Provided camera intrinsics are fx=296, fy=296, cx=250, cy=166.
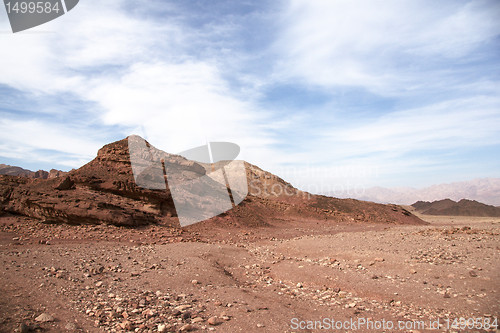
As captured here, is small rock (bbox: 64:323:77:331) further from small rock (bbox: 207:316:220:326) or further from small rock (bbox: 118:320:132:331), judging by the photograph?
small rock (bbox: 207:316:220:326)

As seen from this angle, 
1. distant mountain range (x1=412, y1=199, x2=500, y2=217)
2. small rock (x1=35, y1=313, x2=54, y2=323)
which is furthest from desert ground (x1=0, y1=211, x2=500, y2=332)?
distant mountain range (x1=412, y1=199, x2=500, y2=217)

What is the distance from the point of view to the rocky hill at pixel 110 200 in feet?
42.0

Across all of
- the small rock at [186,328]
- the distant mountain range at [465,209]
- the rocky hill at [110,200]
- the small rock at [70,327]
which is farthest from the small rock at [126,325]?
the distant mountain range at [465,209]

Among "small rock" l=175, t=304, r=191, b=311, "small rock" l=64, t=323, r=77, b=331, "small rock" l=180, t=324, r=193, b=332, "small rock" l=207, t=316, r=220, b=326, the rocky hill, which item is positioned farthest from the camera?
the rocky hill

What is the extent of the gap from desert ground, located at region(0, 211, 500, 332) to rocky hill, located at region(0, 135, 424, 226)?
59.7 inches

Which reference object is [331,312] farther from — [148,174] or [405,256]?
[148,174]

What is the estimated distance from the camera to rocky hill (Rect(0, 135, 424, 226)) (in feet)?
42.0

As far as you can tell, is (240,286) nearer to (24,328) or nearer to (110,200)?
(24,328)

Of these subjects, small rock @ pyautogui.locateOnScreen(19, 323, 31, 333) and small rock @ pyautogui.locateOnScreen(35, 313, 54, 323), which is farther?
small rock @ pyautogui.locateOnScreen(35, 313, 54, 323)

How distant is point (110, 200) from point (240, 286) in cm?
1003

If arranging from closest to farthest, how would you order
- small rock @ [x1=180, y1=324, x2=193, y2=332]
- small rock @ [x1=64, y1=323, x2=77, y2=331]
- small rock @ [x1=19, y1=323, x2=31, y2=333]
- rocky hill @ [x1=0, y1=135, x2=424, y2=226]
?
small rock @ [x1=19, y1=323, x2=31, y2=333] < small rock @ [x1=64, y1=323, x2=77, y2=331] < small rock @ [x1=180, y1=324, x2=193, y2=332] < rocky hill @ [x1=0, y1=135, x2=424, y2=226]

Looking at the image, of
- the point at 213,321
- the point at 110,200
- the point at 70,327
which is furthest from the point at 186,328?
the point at 110,200

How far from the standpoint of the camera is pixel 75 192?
14.2m

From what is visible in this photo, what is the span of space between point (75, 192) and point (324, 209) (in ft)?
69.8
